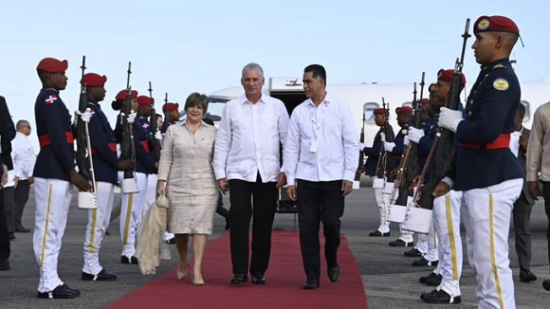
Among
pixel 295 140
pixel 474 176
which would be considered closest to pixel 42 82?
pixel 295 140

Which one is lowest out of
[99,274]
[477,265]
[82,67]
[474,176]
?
[99,274]

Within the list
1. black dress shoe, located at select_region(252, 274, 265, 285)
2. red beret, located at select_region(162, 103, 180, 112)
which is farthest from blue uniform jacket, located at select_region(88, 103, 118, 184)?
red beret, located at select_region(162, 103, 180, 112)

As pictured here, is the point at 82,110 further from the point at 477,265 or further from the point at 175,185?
the point at 477,265

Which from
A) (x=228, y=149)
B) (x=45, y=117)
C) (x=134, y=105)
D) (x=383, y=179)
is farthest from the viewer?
(x=383, y=179)

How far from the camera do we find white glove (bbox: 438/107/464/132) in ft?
20.9

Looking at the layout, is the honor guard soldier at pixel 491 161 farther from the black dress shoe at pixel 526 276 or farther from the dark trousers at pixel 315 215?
the black dress shoe at pixel 526 276

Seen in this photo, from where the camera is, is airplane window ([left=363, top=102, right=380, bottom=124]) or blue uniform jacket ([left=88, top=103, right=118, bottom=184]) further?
airplane window ([left=363, top=102, right=380, bottom=124])

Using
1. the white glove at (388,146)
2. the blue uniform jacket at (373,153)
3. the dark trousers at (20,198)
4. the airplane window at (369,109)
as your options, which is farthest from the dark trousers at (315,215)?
the airplane window at (369,109)

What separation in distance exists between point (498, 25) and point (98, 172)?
513 centimetres

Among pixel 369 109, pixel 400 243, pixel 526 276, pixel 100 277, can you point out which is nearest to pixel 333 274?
pixel 526 276

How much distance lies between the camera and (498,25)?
6.27 metres

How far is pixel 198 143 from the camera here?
1038cm

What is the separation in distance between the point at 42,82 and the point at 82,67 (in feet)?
2.42

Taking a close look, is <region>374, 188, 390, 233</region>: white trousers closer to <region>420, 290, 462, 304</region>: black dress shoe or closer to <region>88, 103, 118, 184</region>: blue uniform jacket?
<region>88, 103, 118, 184</region>: blue uniform jacket
